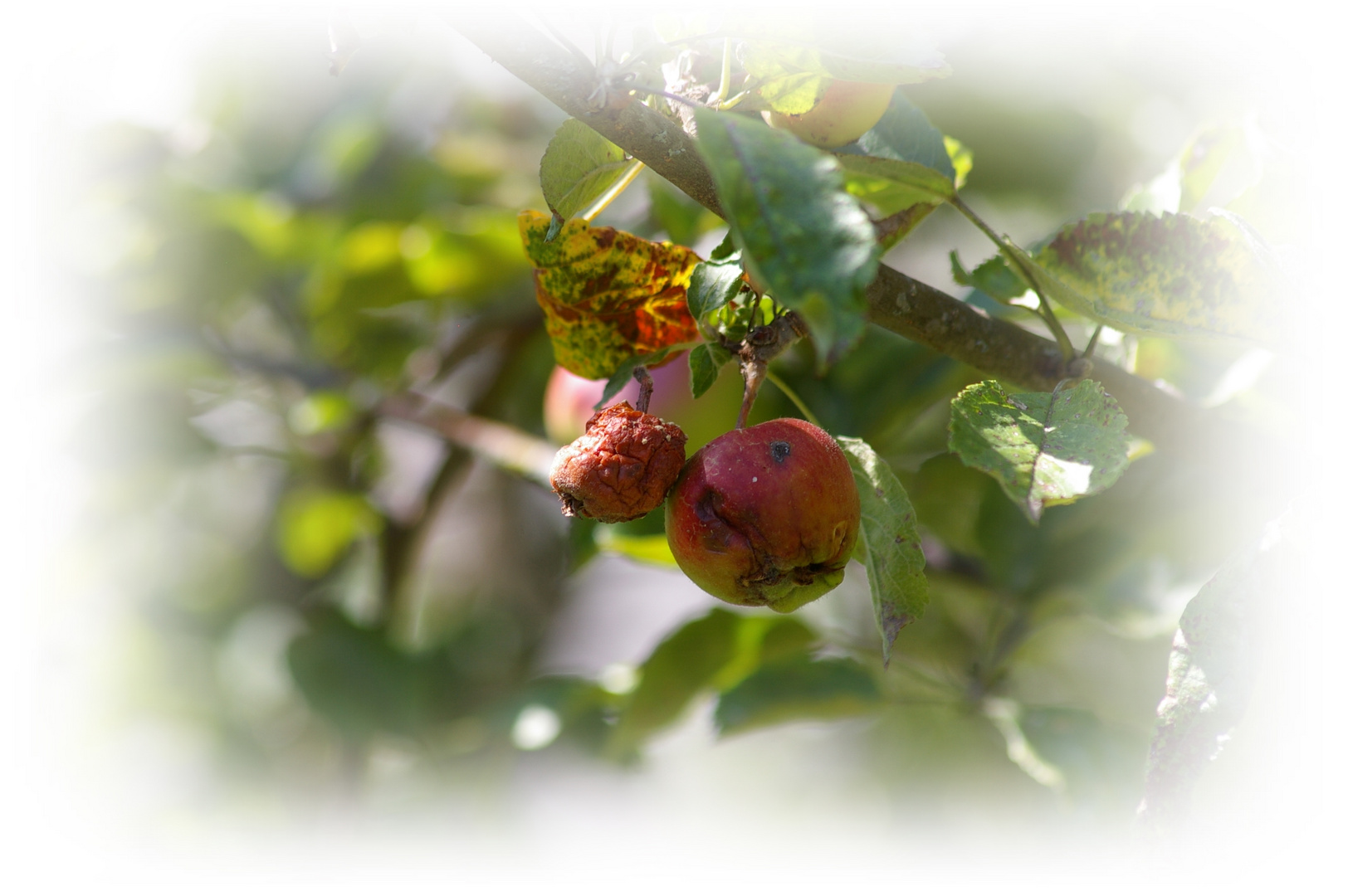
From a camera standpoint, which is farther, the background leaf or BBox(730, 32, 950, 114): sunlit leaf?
the background leaf

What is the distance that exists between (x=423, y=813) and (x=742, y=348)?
3.60 ft

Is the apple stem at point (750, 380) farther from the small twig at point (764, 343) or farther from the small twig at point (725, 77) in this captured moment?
the small twig at point (725, 77)

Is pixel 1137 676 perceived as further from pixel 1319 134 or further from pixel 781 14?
pixel 781 14

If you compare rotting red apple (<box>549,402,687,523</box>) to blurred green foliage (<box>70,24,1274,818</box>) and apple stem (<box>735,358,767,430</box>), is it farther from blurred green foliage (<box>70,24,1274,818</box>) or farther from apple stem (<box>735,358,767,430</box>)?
blurred green foliage (<box>70,24,1274,818</box>)

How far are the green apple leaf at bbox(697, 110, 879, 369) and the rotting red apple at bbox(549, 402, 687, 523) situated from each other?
150 millimetres

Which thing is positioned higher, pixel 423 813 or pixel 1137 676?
pixel 423 813

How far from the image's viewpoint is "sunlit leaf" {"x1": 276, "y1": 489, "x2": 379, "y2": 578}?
1505mm

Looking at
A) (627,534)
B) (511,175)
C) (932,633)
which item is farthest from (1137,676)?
(511,175)

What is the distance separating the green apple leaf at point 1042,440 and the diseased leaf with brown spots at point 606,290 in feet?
0.67

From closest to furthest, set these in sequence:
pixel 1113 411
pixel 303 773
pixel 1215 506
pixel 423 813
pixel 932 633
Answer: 1. pixel 1113 411
2. pixel 1215 506
3. pixel 932 633
4. pixel 423 813
5. pixel 303 773

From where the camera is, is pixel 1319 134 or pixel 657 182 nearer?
pixel 1319 134

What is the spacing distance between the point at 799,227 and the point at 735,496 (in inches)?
6.3

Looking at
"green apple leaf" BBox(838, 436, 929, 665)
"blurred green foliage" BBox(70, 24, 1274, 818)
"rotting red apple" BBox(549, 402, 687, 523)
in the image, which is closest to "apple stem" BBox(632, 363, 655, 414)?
"rotting red apple" BBox(549, 402, 687, 523)

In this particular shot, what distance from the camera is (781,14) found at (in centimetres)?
51
